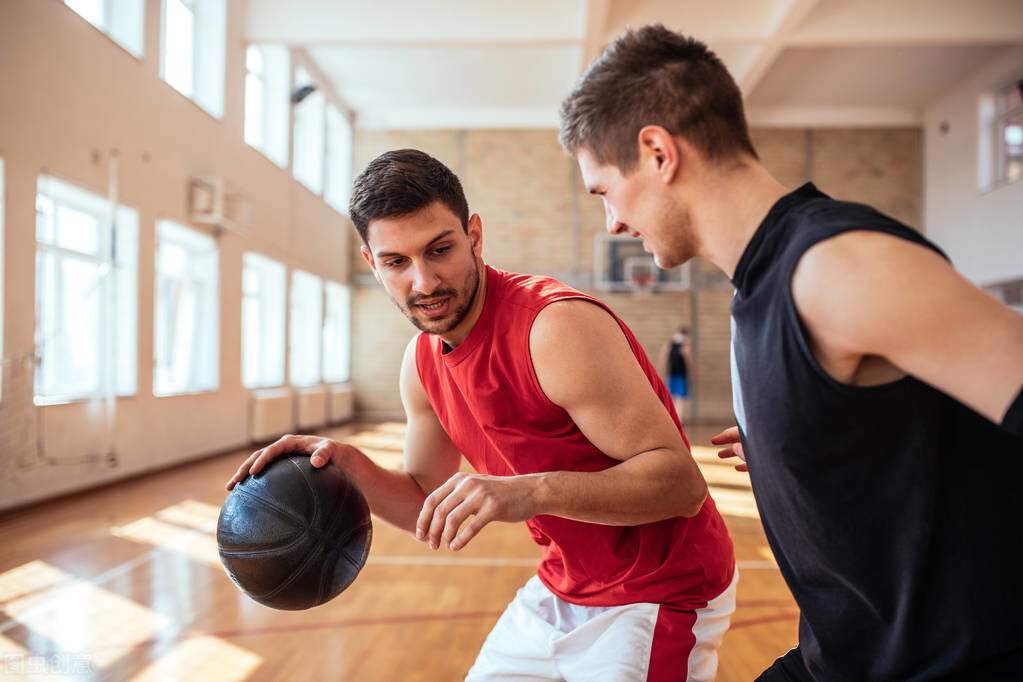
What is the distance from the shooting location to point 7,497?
5242 millimetres

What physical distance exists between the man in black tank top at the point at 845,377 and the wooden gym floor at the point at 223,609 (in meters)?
→ 2.17

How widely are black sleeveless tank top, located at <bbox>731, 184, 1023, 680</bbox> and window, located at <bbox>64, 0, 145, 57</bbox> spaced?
7331 mm

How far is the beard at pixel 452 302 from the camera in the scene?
1649mm

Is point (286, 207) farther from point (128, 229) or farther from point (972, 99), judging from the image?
point (972, 99)

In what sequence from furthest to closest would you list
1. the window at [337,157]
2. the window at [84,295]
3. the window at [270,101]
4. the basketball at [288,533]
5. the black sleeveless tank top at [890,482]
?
the window at [337,157], the window at [270,101], the window at [84,295], the basketball at [288,533], the black sleeveless tank top at [890,482]

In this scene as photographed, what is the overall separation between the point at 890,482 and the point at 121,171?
7.11 metres

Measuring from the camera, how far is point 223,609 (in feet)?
11.6

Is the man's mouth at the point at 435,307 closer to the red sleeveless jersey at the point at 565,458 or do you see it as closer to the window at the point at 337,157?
the red sleeveless jersey at the point at 565,458

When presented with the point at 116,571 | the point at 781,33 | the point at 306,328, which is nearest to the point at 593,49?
the point at 781,33

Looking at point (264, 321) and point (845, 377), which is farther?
point (264, 321)

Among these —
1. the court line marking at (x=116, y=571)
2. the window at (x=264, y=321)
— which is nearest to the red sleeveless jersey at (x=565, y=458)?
the court line marking at (x=116, y=571)

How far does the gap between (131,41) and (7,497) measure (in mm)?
4208

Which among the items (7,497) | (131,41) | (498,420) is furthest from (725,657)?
(131,41)

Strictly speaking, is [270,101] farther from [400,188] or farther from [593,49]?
[400,188]
